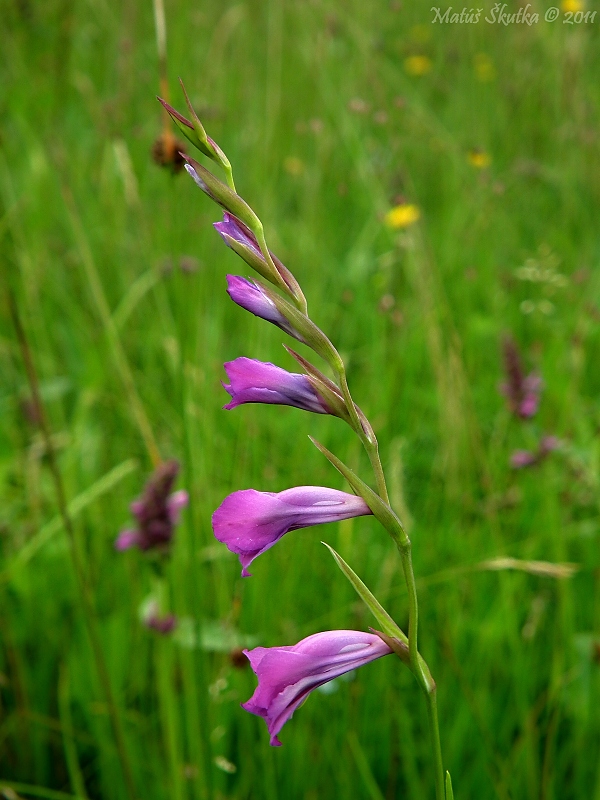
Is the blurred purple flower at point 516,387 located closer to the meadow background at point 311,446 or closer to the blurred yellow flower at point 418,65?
the meadow background at point 311,446

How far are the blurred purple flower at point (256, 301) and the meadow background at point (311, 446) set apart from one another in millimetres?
564

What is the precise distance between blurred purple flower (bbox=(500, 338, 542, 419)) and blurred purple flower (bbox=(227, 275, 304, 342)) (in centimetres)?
133

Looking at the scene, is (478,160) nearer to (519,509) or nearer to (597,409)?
(597,409)

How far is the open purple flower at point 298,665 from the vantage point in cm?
60

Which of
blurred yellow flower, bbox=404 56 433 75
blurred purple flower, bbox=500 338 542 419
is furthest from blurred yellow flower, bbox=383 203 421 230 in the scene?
blurred yellow flower, bbox=404 56 433 75

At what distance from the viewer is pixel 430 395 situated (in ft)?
7.63

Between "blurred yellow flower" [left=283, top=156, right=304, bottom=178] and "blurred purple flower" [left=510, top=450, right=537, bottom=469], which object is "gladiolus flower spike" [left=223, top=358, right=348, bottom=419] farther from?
"blurred yellow flower" [left=283, top=156, right=304, bottom=178]

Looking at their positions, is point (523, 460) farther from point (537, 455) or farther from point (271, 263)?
point (271, 263)

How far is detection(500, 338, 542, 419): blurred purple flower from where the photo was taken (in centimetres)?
185

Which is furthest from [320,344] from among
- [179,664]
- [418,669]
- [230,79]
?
[230,79]

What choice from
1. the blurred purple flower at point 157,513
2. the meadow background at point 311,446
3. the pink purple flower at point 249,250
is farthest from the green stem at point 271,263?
the blurred purple flower at point 157,513

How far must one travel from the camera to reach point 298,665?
Answer: 24.1 inches

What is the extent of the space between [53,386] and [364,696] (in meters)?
1.09

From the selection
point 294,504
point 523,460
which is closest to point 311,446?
A: point 523,460
